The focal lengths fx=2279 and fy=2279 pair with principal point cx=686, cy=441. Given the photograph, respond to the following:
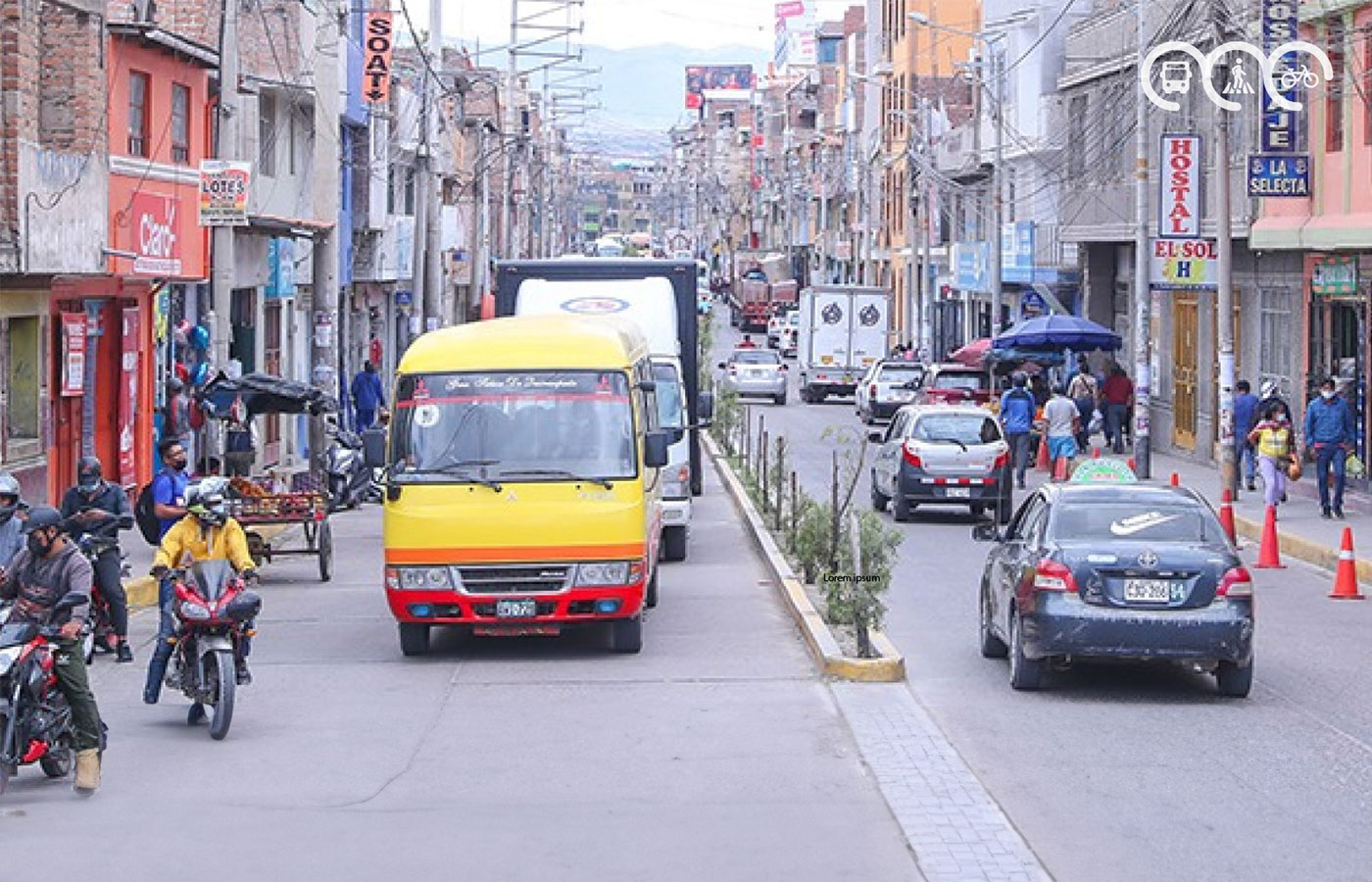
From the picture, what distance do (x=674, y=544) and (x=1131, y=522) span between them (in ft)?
36.9

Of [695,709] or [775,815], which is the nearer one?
[775,815]

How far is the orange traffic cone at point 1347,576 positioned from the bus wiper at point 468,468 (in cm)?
962

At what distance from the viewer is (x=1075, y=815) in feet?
39.1

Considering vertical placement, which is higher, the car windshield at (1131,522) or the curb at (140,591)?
the car windshield at (1131,522)

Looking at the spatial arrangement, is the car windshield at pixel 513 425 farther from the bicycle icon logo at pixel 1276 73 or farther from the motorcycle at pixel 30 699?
the bicycle icon logo at pixel 1276 73

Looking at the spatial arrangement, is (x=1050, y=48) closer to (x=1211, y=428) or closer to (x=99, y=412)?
(x=1211, y=428)

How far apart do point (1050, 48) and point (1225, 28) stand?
950 inches

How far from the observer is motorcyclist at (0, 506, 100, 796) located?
12.5 m

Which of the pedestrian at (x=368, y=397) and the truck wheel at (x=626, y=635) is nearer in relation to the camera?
the truck wheel at (x=626, y=635)

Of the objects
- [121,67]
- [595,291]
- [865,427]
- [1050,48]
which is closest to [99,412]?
[121,67]

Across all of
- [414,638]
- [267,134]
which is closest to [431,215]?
[267,134]

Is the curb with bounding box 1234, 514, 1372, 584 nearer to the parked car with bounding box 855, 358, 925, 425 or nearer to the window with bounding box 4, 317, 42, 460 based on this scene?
the window with bounding box 4, 317, 42, 460

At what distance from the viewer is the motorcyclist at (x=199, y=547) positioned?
49.3ft

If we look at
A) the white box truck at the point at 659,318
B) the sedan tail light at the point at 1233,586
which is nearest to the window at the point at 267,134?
the white box truck at the point at 659,318
